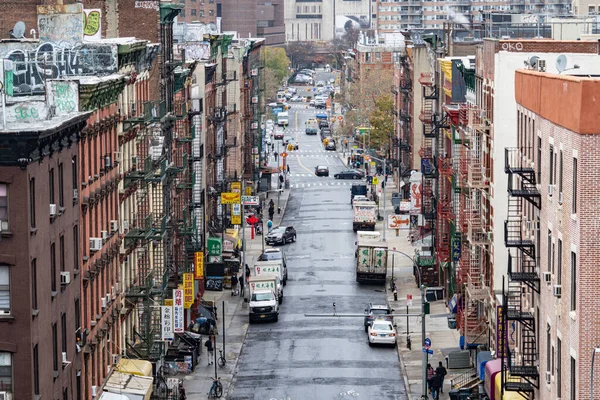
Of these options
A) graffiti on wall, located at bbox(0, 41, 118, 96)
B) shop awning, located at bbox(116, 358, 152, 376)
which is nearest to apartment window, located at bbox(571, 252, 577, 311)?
graffiti on wall, located at bbox(0, 41, 118, 96)

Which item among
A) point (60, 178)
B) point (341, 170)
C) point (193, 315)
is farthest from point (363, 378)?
point (341, 170)

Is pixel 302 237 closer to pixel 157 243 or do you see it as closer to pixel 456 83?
pixel 456 83

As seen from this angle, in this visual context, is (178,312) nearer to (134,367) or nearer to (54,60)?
(134,367)

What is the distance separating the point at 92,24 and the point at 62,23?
6.37 m

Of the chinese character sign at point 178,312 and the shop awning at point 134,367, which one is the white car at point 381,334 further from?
the shop awning at point 134,367

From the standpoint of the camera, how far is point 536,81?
50.3m

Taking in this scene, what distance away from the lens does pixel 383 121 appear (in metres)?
183

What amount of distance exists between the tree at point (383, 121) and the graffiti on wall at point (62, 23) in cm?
11350

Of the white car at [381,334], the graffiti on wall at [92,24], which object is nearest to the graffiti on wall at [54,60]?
→ the graffiti on wall at [92,24]

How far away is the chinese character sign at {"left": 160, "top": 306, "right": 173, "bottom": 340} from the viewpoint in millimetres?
73375

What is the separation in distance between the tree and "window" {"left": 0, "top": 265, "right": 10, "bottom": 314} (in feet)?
453

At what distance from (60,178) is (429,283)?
187ft

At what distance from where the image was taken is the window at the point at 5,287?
46.3 m

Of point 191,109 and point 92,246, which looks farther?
point 191,109
